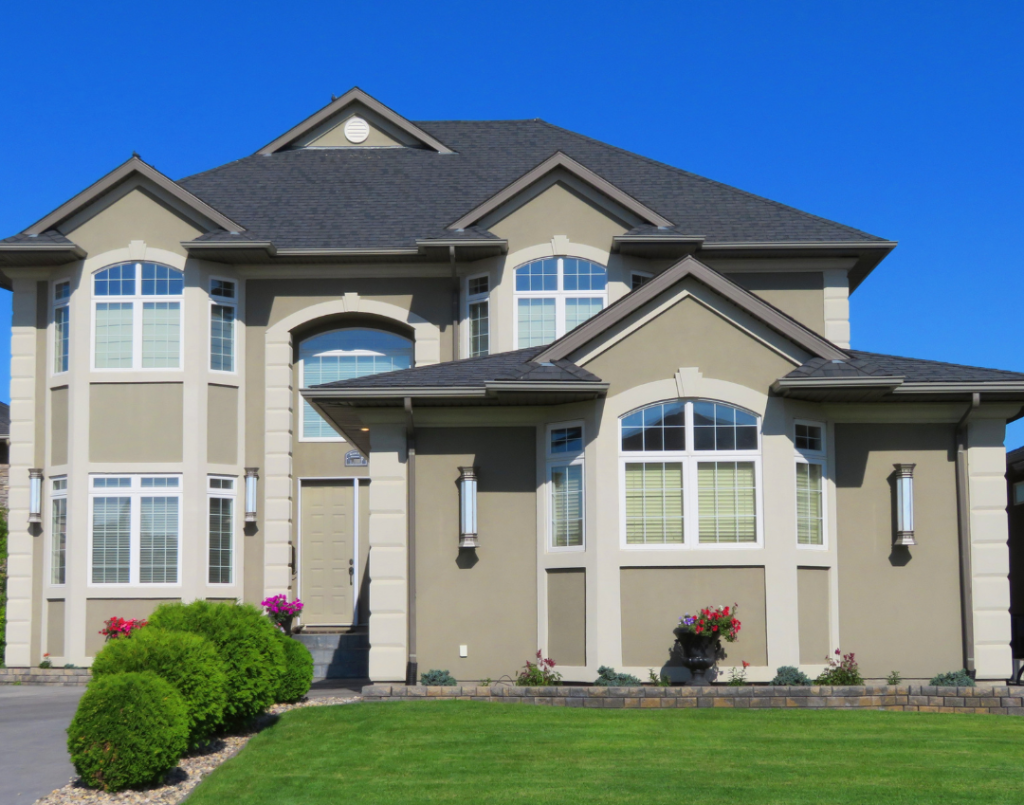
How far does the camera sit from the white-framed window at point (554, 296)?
62.4ft

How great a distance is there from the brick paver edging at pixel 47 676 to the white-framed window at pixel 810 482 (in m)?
10.7

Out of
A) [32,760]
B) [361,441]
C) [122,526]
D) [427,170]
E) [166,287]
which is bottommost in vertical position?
[32,760]

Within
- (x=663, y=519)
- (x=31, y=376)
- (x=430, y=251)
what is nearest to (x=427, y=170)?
(x=430, y=251)

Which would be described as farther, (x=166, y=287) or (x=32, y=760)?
(x=166, y=287)

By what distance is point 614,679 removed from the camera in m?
13.9

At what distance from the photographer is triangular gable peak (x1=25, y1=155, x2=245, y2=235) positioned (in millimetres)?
19328

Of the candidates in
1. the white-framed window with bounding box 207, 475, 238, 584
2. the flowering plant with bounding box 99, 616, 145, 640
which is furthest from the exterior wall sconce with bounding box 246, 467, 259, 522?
the flowering plant with bounding box 99, 616, 145, 640

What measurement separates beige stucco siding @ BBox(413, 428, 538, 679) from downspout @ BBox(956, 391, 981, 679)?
529 centimetres

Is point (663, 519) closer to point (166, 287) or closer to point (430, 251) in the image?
point (430, 251)

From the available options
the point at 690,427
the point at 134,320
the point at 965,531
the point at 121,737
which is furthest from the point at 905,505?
the point at 134,320

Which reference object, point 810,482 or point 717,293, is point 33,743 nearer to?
point 717,293

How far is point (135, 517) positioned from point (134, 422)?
59.8 inches

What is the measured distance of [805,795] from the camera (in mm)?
8992

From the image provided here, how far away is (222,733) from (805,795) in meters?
5.84
